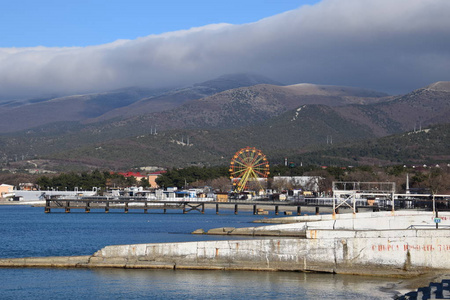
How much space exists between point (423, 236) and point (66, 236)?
41.2m

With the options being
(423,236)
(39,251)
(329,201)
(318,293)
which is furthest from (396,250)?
(329,201)

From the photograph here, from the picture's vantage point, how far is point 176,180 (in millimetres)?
188625

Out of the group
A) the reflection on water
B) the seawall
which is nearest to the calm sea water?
the reflection on water

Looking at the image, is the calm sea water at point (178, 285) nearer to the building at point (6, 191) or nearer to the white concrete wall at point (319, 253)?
the white concrete wall at point (319, 253)

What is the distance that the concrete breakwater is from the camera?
122 feet

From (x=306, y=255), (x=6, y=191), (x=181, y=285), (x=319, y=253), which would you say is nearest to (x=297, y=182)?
(x=6, y=191)

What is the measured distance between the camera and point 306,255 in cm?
3838

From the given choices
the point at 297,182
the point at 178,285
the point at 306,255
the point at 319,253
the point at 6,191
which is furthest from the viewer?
the point at 6,191

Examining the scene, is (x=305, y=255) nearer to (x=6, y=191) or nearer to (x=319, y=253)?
(x=319, y=253)

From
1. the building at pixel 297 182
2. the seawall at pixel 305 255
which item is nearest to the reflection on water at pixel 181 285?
the seawall at pixel 305 255

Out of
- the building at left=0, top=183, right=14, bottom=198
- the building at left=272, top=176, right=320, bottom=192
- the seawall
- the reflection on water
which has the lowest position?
the reflection on water

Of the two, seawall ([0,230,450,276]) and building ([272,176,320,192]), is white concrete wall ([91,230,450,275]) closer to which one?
seawall ([0,230,450,276])

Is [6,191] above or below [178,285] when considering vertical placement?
above

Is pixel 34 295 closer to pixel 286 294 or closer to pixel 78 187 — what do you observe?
pixel 286 294
